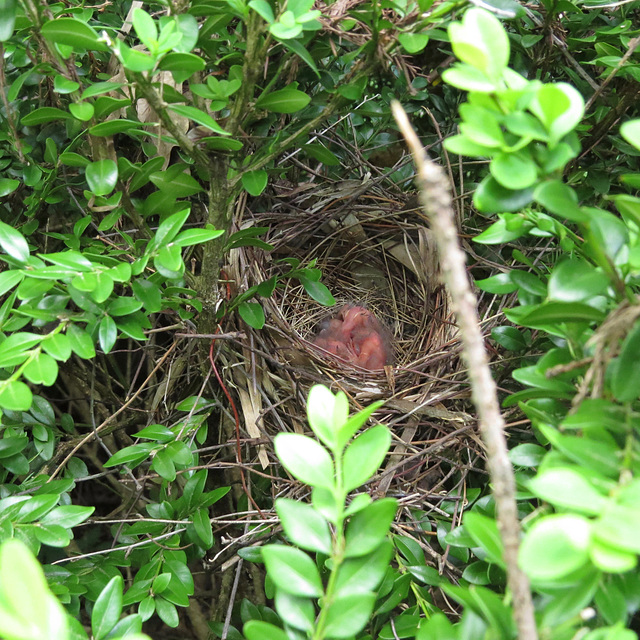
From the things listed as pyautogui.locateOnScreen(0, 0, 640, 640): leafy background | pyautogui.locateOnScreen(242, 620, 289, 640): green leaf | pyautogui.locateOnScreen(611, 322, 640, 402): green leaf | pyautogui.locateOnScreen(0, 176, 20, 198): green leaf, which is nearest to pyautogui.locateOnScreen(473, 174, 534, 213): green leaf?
pyautogui.locateOnScreen(0, 0, 640, 640): leafy background

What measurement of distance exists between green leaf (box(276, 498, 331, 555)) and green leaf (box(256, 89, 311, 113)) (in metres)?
0.45

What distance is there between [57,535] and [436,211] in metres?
0.56

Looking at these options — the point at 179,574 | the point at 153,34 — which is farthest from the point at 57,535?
the point at 153,34

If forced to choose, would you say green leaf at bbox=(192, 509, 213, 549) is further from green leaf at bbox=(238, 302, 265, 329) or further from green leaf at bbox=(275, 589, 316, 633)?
green leaf at bbox=(275, 589, 316, 633)

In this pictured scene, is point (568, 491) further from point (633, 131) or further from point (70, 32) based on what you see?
point (70, 32)

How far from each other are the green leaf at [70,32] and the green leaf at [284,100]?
18 cm

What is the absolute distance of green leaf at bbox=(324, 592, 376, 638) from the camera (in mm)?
380

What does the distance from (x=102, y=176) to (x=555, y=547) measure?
621 millimetres

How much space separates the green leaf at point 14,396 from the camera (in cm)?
52

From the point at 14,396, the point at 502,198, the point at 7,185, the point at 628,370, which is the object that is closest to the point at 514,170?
the point at 502,198

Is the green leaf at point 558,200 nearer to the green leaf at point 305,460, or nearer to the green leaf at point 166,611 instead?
the green leaf at point 305,460

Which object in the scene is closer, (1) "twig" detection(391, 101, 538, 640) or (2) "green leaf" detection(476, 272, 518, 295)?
(1) "twig" detection(391, 101, 538, 640)

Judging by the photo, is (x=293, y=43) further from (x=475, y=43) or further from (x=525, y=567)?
(x=525, y=567)

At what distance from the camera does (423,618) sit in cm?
67
